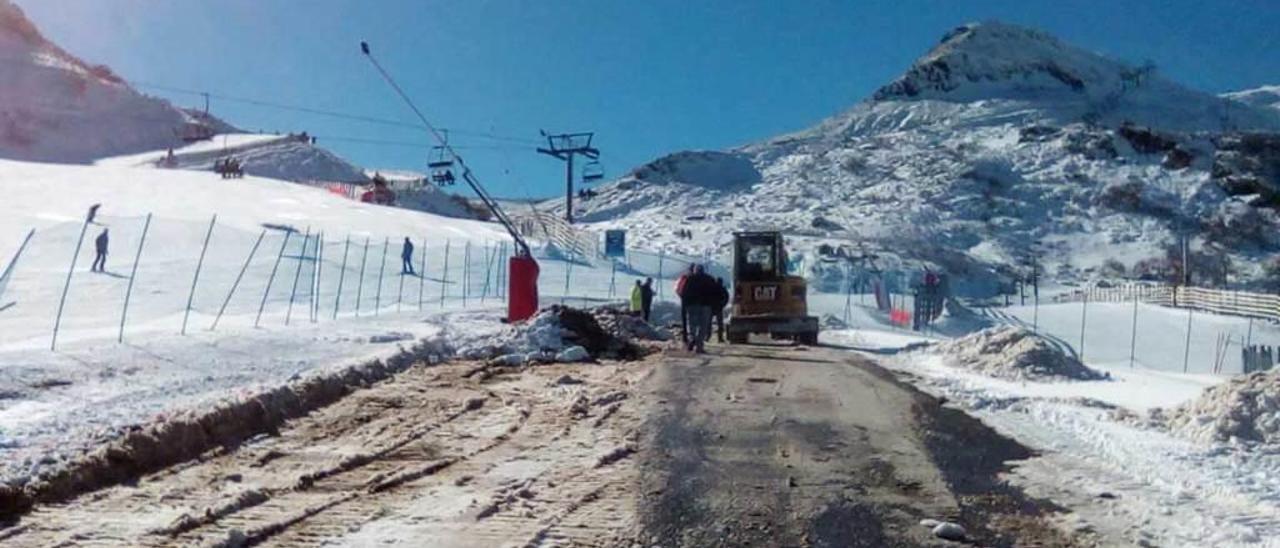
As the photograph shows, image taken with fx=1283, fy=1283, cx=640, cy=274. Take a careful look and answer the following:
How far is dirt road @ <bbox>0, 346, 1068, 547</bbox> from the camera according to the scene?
277 inches

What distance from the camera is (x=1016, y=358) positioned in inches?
704

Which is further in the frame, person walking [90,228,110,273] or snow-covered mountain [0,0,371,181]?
snow-covered mountain [0,0,371,181]

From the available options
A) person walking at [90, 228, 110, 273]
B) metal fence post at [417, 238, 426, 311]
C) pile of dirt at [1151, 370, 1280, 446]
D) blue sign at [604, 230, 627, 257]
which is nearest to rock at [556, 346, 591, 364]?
pile of dirt at [1151, 370, 1280, 446]

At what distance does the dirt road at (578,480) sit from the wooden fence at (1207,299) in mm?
38650

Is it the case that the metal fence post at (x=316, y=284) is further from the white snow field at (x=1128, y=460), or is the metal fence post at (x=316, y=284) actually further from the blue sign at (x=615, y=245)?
the blue sign at (x=615, y=245)

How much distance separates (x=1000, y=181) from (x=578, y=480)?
101017 millimetres

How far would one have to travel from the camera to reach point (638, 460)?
931cm

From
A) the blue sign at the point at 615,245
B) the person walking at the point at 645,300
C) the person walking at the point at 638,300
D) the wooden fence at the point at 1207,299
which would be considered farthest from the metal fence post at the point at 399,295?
the wooden fence at the point at 1207,299

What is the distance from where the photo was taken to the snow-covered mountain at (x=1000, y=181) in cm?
8688

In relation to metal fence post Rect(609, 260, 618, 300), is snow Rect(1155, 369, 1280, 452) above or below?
below

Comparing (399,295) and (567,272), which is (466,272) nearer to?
(567,272)

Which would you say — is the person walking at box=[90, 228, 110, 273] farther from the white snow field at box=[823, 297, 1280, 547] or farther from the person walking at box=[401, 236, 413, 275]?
the white snow field at box=[823, 297, 1280, 547]

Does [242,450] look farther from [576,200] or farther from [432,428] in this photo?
[576,200]

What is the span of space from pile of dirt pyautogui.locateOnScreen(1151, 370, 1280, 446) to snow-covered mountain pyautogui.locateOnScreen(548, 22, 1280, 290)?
53.9 meters
